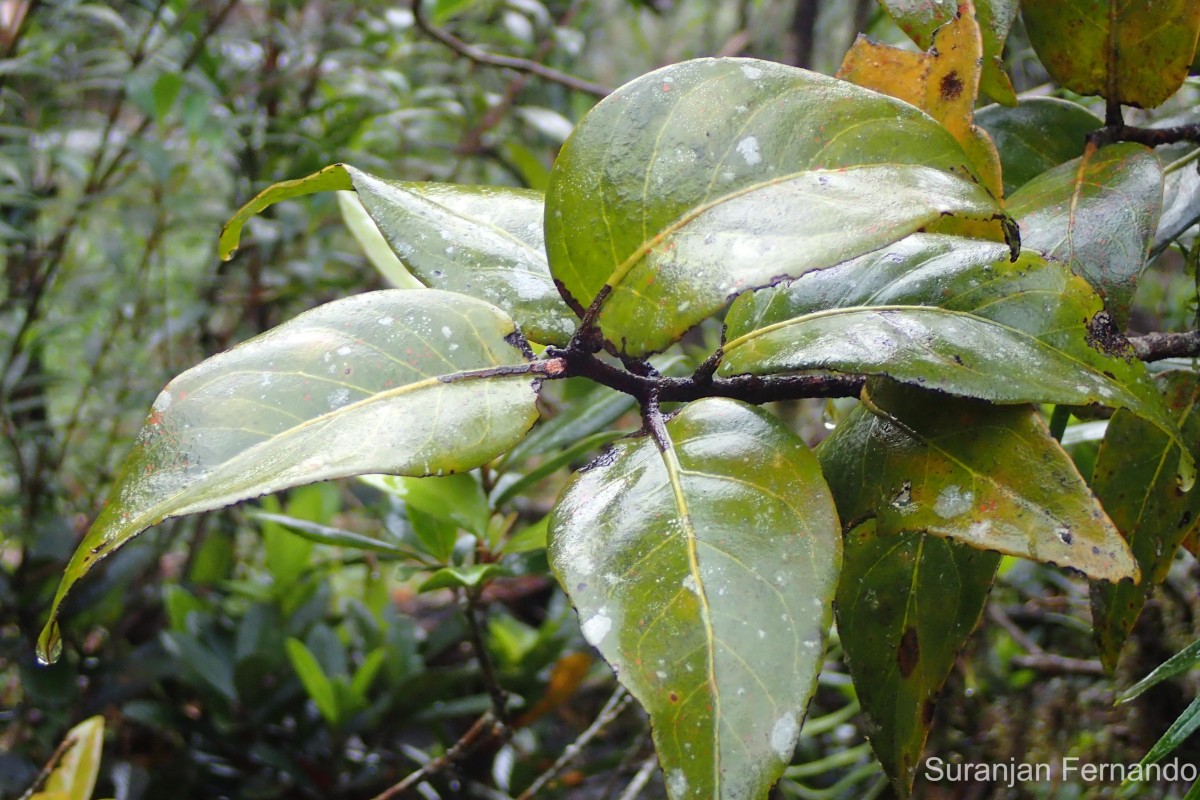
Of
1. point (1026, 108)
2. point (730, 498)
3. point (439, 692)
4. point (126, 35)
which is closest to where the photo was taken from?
point (730, 498)

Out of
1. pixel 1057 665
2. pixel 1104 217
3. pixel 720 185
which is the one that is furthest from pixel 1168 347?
pixel 1057 665

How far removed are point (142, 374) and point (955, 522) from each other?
167 centimetres

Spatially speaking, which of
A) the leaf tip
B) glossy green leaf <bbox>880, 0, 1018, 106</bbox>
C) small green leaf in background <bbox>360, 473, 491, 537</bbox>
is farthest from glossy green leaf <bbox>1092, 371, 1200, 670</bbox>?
the leaf tip

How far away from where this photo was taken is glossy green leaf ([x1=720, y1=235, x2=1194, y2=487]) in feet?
1.19

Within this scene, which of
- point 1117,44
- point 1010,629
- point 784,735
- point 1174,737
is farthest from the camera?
point 1010,629

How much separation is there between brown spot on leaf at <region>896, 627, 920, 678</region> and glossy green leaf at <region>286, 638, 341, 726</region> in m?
0.91

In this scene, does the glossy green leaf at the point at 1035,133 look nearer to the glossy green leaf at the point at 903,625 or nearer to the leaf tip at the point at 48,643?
the glossy green leaf at the point at 903,625

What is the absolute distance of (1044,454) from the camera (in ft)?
1.24

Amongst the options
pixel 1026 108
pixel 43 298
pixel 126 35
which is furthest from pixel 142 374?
pixel 1026 108

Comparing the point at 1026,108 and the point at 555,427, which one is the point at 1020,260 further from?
the point at 555,427

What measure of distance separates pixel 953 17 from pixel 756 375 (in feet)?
0.84

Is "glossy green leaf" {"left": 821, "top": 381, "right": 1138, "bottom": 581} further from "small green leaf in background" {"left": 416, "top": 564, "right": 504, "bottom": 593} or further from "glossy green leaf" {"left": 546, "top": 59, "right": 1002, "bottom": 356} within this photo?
"small green leaf in background" {"left": 416, "top": 564, "right": 504, "bottom": 593}

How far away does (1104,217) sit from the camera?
47 cm

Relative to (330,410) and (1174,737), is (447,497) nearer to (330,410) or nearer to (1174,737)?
(330,410)
